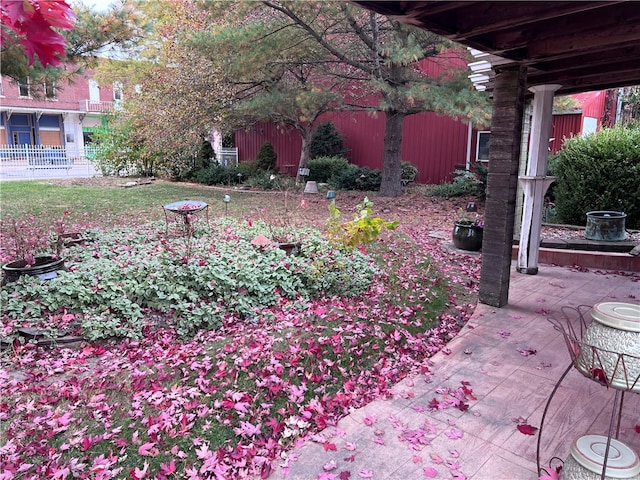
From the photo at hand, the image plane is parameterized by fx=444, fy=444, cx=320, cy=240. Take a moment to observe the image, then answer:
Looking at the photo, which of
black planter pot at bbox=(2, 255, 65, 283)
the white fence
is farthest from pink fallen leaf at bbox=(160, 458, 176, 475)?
the white fence

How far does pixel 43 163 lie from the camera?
1877 cm

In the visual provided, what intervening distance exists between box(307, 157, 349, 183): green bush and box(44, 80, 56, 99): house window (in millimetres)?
7148

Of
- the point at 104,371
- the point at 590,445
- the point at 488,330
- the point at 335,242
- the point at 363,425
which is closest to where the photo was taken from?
the point at 590,445

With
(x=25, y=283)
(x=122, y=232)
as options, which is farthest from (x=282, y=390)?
(x=122, y=232)

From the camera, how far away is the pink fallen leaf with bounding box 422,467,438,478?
189 centimetres

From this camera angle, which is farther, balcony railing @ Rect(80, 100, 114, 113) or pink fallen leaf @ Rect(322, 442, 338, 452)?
balcony railing @ Rect(80, 100, 114, 113)

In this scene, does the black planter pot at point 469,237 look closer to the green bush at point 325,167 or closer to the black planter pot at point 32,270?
the black planter pot at point 32,270

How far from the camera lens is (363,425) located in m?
2.30

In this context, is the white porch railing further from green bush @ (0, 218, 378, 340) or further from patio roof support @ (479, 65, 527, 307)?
patio roof support @ (479, 65, 527, 307)

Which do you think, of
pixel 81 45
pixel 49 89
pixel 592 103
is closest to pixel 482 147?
pixel 592 103

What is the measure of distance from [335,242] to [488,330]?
5.55 feet

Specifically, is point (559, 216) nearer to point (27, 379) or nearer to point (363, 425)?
point (363, 425)

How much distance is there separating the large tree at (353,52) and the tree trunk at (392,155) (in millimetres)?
23

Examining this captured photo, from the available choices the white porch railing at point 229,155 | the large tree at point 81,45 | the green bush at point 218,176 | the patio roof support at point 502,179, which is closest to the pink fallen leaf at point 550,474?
the patio roof support at point 502,179
